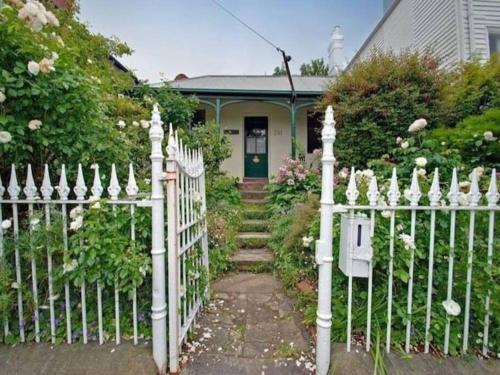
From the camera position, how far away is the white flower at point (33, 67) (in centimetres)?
169

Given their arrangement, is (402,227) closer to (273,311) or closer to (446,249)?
(446,249)

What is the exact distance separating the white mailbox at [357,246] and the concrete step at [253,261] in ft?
5.79

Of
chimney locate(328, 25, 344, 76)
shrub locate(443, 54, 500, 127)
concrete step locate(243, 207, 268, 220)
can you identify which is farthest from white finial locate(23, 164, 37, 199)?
chimney locate(328, 25, 344, 76)

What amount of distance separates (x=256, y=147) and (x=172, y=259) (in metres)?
7.68

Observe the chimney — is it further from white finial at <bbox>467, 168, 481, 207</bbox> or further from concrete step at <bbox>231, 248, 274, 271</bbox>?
white finial at <bbox>467, 168, 481, 207</bbox>

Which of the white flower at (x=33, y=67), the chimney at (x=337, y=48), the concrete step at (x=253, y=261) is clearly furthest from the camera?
the chimney at (x=337, y=48)

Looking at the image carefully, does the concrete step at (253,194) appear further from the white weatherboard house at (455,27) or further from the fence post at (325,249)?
the fence post at (325,249)

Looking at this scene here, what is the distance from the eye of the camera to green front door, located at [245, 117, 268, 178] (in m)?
9.23

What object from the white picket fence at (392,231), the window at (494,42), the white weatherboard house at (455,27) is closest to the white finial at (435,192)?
the white picket fence at (392,231)

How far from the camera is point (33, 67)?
1692 mm

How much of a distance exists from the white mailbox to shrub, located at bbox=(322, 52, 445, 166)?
11.1 feet

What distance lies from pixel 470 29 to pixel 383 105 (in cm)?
330

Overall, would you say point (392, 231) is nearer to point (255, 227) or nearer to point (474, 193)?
point (474, 193)

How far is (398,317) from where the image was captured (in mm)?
2023
